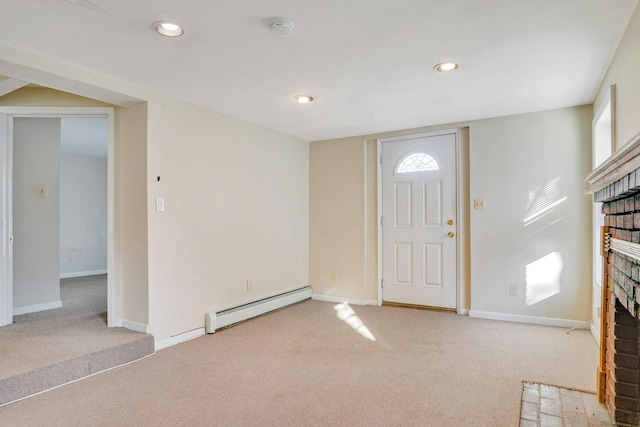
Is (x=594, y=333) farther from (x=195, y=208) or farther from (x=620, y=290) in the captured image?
(x=195, y=208)

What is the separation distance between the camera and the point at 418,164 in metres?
4.46

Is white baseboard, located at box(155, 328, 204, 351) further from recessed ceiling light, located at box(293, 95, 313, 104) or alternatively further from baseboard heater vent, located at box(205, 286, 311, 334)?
recessed ceiling light, located at box(293, 95, 313, 104)

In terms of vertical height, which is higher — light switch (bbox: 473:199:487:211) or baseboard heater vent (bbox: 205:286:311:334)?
light switch (bbox: 473:199:487:211)

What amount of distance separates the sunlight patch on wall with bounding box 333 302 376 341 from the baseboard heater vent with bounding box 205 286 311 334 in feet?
1.69

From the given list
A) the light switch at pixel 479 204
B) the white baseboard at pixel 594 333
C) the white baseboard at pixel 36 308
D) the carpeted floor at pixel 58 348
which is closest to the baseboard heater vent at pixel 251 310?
the carpeted floor at pixel 58 348

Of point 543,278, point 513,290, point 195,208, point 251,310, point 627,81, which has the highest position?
point 627,81

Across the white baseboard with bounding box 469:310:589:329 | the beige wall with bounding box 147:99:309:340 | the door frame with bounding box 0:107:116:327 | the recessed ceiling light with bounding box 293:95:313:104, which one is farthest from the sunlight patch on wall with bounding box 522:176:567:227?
the door frame with bounding box 0:107:116:327

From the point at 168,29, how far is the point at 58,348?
2340 mm

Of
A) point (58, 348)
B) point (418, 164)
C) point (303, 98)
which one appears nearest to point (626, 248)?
point (303, 98)

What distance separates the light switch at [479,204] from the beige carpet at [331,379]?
4.02 ft

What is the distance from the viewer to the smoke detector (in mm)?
2018

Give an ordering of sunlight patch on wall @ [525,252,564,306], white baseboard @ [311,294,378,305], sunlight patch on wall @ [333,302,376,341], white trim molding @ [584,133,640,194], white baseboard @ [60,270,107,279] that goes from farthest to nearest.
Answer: white baseboard @ [60,270,107,279] → white baseboard @ [311,294,378,305] → sunlight patch on wall @ [525,252,564,306] → sunlight patch on wall @ [333,302,376,341] → white trim molding @ [584,133,640,194]

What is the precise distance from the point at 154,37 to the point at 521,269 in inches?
151

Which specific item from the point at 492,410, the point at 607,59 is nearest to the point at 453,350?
the point at 492,410
